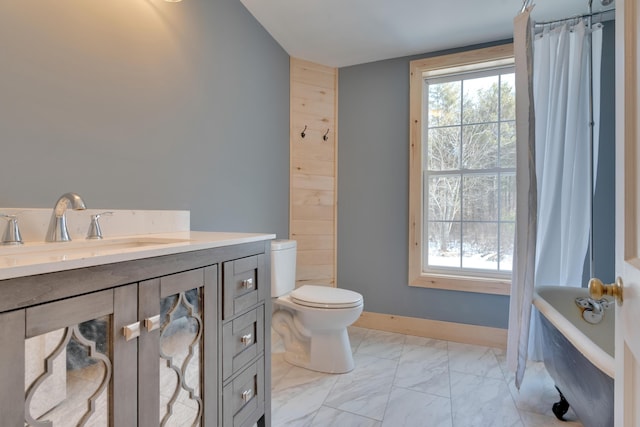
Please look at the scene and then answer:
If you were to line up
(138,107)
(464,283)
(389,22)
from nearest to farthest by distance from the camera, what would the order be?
(138,107), (389,22), (464,283)

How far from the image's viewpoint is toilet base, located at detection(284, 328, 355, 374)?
6.64ft

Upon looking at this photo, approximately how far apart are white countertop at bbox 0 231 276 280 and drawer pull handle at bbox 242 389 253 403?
603mm

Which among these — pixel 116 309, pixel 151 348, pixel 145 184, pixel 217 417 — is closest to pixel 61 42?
pixel 145 184

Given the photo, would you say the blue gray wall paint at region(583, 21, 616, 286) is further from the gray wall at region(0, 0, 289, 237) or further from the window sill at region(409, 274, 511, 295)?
the gray wall at region(0, 0, 289, 237)

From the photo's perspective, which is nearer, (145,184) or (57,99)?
(57,99)

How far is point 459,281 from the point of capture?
2516mm

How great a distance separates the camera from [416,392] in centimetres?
180

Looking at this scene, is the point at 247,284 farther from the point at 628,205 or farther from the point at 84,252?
the point at 628,205

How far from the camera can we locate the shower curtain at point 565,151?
203 centimetres

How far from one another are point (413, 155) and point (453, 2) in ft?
3.48

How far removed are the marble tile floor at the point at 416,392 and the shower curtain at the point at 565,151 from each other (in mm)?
335

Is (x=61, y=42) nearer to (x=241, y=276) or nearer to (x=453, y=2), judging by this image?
(x=241, y=276)

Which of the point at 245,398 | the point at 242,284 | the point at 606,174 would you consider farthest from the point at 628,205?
the point at 606,174

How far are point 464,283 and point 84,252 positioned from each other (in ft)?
7.96
